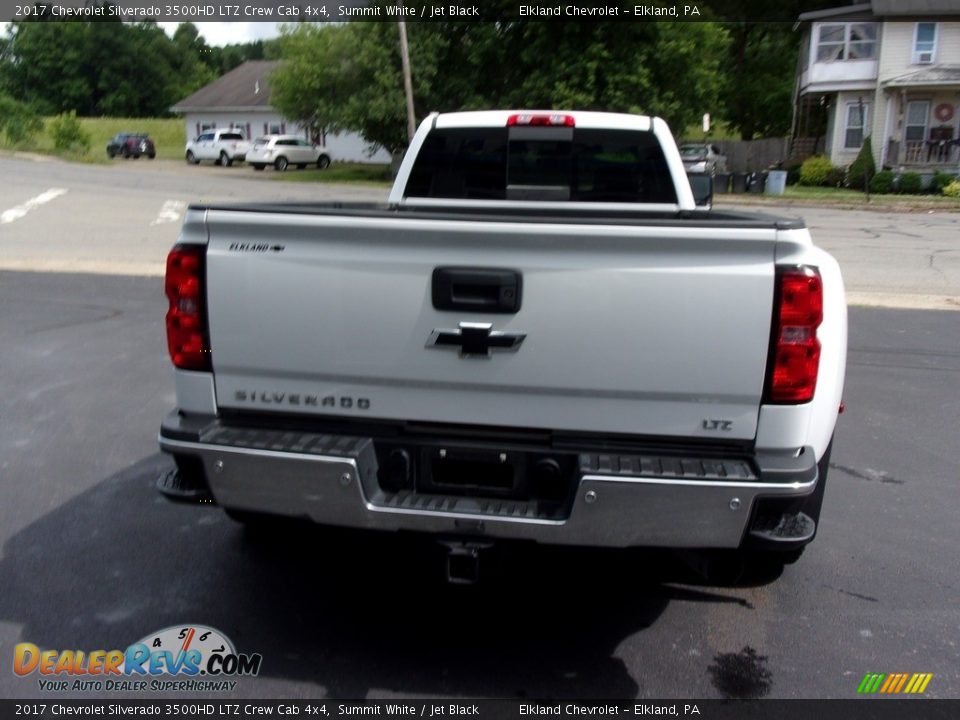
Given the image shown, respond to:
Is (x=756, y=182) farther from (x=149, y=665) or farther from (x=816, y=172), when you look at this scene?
(x=149, y=665)

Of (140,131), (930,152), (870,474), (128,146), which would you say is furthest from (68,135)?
(870,474)

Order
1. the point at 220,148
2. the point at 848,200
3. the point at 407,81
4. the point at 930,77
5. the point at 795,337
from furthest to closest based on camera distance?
the point at 220,148
the point at 930,77
the point at 407,81
the point at 848,200
the point at 795,337

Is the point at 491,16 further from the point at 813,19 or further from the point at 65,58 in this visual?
the point at 65,58

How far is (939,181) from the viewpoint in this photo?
3145 centimetres

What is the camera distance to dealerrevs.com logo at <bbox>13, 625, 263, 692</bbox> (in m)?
3.40

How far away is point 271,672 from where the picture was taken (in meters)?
3.45

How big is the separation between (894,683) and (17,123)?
167 ft

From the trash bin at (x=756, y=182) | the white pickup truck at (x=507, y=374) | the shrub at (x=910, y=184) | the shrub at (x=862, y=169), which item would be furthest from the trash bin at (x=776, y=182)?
the white pickup truck at (x=507, y=374)

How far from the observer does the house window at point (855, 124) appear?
36.2 metres

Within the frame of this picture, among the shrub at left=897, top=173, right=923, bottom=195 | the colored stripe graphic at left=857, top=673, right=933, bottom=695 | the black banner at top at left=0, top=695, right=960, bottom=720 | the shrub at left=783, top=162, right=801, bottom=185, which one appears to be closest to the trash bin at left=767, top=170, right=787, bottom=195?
the shrub at left=897, top=173, right=923, bottom=195

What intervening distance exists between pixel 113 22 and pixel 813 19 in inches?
2967

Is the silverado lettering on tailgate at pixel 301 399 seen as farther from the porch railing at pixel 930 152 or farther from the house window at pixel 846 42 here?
the house window at pixel 846 42

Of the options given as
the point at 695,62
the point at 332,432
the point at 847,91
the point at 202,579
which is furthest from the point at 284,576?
the point at 847,91

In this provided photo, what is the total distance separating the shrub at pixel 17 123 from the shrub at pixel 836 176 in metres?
36.8
